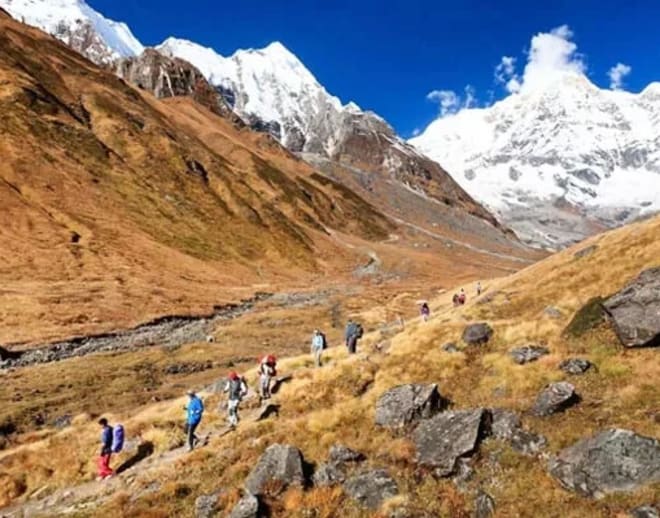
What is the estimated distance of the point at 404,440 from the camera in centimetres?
2186

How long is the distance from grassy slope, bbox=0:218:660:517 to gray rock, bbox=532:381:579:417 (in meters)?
0.41

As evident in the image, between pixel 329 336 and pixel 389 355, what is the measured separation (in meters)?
30.5

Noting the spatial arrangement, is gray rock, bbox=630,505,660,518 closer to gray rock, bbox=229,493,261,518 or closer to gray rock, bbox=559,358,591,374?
gray rock, bbox=559,358,591,374

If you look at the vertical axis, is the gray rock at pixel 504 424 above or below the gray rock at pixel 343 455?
above

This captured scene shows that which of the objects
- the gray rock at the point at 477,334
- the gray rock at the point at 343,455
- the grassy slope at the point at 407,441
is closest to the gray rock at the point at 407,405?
the grassy slope at the point at 407,441

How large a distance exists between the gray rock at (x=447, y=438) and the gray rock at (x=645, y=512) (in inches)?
202

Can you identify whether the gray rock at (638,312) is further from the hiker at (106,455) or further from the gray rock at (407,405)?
the hiker at (106,455)

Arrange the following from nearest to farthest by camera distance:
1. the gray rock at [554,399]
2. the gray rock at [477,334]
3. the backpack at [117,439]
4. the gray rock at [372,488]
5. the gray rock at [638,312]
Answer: the gray rock at [372,488], the gray rock at [554,399], the gray rock at [638,312], the backpack at [117,439], the gray rock at [477,334]

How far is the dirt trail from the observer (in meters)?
52.2

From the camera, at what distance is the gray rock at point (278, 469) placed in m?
20.3

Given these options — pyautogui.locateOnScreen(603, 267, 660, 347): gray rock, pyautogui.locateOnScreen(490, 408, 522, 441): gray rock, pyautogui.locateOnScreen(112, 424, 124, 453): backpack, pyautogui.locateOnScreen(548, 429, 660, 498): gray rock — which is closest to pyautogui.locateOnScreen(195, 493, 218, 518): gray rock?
pyautogui.locateOnScreen(112, 424, 124, 453): backpack

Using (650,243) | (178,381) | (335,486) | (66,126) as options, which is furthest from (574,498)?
(66,126)

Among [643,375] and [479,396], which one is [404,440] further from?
[643,375]

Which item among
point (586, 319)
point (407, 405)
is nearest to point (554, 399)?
point (407, 405)
